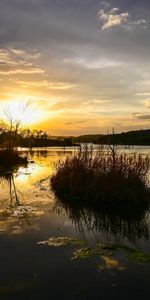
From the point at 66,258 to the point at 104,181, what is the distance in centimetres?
759

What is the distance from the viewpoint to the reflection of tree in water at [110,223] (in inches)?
398

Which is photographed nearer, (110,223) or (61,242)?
(61,242)

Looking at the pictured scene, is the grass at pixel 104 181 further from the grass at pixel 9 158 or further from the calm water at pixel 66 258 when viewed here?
the grass at pixel 9 158

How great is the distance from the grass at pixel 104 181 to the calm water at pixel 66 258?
68.1 inches

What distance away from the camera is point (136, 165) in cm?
1617

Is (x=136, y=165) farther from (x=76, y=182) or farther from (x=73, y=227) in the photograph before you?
(x=73, y=227)

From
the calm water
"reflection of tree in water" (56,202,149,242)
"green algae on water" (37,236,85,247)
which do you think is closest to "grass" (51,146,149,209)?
"reflection of tree in water" (56,202,149,242)

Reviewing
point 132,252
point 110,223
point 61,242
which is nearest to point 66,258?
point 61,242

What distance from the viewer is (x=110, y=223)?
11.4 metres

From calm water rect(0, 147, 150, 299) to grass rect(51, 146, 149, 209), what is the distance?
5.67ft

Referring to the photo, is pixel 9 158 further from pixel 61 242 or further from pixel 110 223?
pixel 61 242

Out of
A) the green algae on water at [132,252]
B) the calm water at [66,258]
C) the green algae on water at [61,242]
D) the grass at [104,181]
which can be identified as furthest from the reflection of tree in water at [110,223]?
the grass at [104,181]

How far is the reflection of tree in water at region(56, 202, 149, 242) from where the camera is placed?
10104mm

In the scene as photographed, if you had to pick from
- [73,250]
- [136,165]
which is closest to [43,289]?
[73,250]
